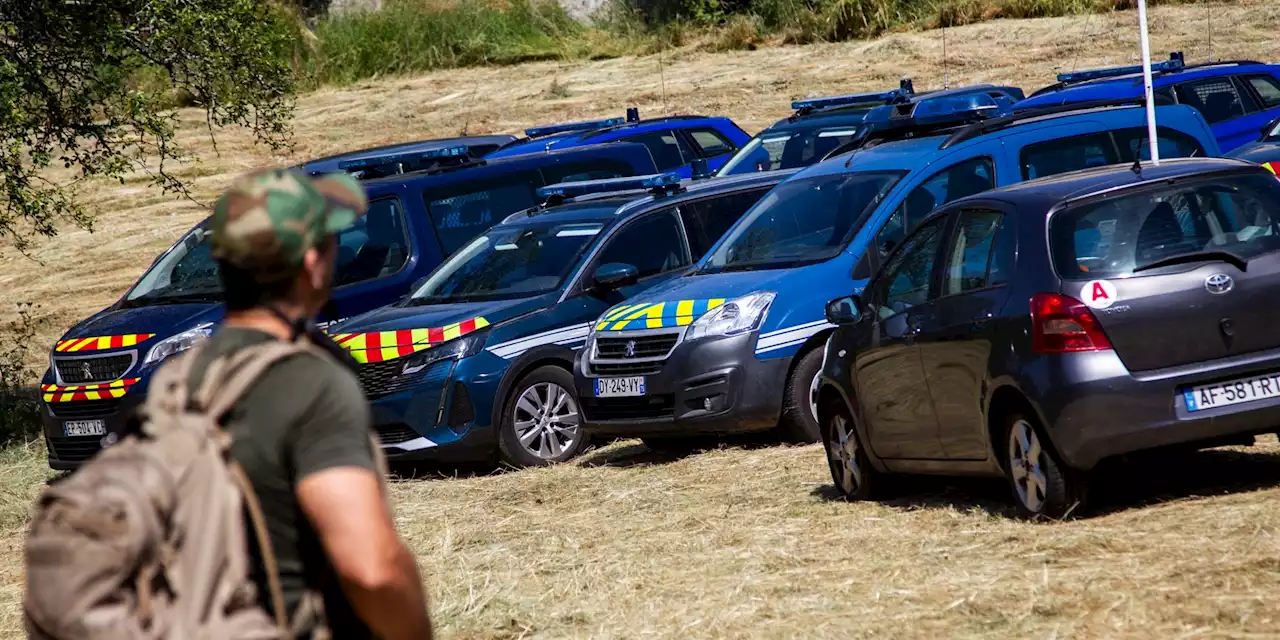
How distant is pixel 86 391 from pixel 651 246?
4274 millimetres

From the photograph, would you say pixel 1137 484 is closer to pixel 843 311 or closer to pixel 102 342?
pixel 843 311

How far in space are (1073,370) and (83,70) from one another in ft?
35.4

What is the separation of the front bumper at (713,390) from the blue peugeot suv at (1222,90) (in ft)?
21.9

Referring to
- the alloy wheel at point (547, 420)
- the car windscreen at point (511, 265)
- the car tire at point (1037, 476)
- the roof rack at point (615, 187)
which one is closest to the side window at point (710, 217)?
the roof rack at point (615, 187)

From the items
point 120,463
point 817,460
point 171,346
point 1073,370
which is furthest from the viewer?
point 171,346

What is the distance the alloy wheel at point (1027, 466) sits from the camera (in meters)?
7.36

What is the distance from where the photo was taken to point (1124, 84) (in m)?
16.1

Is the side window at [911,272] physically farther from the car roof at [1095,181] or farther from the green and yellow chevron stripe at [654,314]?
the green and yellow chevron stripe at [654,314]

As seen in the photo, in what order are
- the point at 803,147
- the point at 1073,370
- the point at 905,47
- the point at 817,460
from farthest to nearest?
1. the point at 905,47
2. the point at 803,147
3. the point at 817,460
4. the point at 1073,370

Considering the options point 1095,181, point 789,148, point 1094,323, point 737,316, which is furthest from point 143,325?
point 1094,323

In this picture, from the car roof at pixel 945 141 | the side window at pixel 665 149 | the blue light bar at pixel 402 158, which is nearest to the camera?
the car roof at pixel 945 141

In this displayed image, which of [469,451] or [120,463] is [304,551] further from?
[469,451]

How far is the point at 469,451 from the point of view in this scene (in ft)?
38.1

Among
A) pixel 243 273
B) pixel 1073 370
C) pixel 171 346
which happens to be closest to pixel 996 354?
pixel 1073 370
